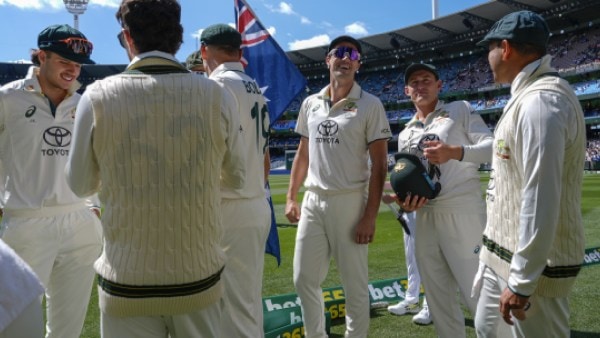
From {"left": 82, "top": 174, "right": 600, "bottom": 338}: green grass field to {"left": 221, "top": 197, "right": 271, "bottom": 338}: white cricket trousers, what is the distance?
4.84 ft

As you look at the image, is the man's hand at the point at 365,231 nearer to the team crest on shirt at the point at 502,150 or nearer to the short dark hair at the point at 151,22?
the team crest on shirt at the point at 502,150

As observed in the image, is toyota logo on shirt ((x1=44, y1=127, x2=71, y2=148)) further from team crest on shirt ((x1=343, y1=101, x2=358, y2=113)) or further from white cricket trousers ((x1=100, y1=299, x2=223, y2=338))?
team crest on shirt ((x1=343, y1=101, x2=358, y2=113))

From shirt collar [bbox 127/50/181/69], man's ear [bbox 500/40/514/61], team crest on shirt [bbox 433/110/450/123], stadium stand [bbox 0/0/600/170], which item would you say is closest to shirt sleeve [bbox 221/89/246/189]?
shirt collar [bbox 127/50/181/69]

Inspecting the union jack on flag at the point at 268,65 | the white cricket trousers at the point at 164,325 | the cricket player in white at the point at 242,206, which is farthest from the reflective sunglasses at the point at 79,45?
the union jack on flag at the point at 268,65

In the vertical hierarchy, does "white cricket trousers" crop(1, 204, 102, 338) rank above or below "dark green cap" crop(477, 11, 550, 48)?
below

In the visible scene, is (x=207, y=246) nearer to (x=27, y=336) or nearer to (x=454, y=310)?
(x=27, y=336)

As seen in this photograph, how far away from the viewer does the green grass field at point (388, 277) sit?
4.52 m

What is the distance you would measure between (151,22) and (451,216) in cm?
279

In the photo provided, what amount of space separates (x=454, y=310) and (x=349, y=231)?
1028 millimetres

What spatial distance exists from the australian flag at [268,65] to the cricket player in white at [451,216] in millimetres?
1893

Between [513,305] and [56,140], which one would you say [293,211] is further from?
[513,305]

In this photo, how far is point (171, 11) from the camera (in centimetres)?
203

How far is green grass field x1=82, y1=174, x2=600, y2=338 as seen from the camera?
452 cm

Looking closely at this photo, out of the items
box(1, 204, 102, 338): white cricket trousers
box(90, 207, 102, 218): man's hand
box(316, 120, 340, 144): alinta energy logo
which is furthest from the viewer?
box(316, 120, 340, 144): alinta energy logo
